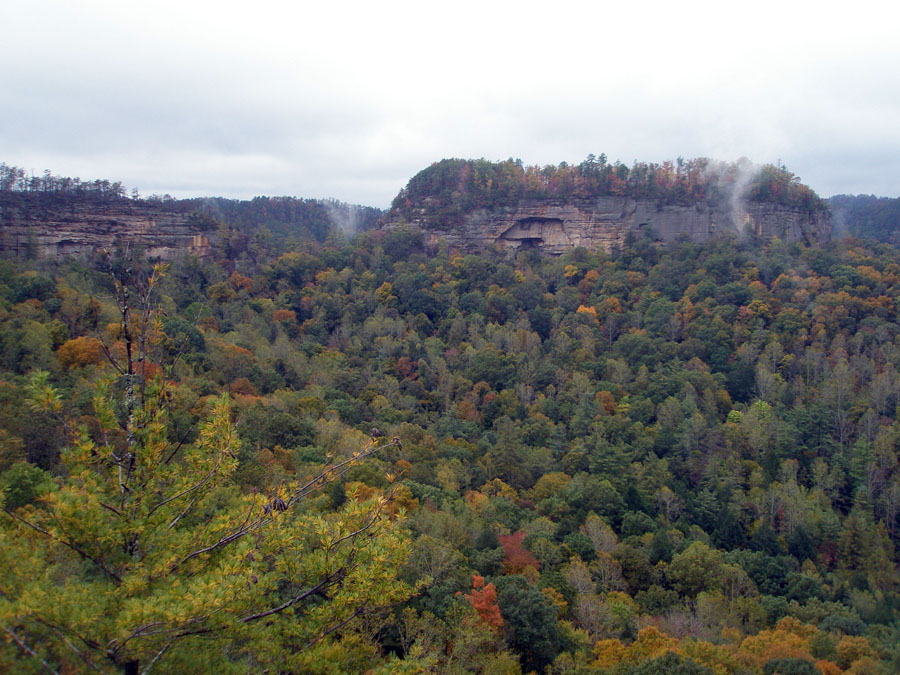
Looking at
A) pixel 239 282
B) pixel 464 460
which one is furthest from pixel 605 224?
pixel 464 460

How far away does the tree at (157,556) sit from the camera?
385cm

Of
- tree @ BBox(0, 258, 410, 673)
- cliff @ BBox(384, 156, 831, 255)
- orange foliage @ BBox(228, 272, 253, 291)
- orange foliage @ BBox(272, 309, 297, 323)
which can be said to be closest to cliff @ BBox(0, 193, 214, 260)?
orange foliage @ BBox(228, 272, 253, 291)

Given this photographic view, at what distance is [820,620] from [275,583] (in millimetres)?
19008

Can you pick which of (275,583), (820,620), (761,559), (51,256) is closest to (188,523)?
(275,583)

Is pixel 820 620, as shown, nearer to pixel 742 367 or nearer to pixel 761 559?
pixel 761 559

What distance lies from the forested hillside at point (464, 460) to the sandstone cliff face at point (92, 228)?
3009mm

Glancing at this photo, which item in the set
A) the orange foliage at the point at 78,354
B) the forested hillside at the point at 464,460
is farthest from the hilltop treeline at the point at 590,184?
the orange foliage at the point at 78,354

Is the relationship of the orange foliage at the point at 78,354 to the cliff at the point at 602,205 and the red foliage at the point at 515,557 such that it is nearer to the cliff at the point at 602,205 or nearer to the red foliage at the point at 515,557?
the red foliage at the point at 515,557

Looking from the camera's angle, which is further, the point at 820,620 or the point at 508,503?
the point at 508,503

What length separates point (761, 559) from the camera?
20.9 meters

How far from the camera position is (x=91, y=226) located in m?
44.2

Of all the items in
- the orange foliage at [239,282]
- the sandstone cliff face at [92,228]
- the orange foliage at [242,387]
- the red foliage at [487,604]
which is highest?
the sandstone cliff face at [92,228]

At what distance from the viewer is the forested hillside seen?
4.49 meters

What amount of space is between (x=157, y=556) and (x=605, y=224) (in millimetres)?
57120
